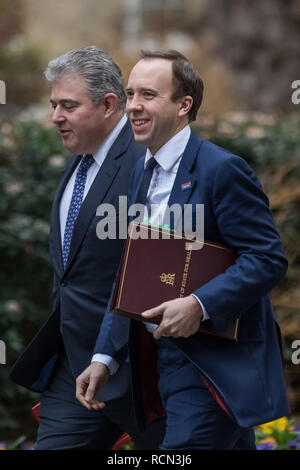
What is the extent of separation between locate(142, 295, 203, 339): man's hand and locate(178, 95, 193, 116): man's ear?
0.66m

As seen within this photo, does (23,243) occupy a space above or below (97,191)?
below

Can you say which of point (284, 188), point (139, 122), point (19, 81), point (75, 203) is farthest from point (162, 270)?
point (19, 81)

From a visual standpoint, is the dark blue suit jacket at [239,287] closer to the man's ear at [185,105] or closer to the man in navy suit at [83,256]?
the man's ear at [185,105]

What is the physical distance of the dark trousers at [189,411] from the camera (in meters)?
2.67

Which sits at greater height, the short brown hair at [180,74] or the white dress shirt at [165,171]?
the short brown hair at [180,74]

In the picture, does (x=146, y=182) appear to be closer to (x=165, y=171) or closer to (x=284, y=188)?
(x=165, y=171)

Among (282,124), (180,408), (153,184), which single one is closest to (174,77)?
(153,184)

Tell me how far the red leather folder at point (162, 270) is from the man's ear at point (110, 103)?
0.81 m

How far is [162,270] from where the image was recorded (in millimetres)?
2633

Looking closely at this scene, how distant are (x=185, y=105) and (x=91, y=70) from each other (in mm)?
555

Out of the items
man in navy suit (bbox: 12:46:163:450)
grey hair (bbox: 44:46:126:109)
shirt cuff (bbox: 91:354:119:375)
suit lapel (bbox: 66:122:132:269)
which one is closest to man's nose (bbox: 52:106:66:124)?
man in navy suit (bbox: 12:46:163:450)

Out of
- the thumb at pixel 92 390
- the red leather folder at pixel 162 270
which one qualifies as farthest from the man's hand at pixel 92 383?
the red leather folder at pixel 162 270
